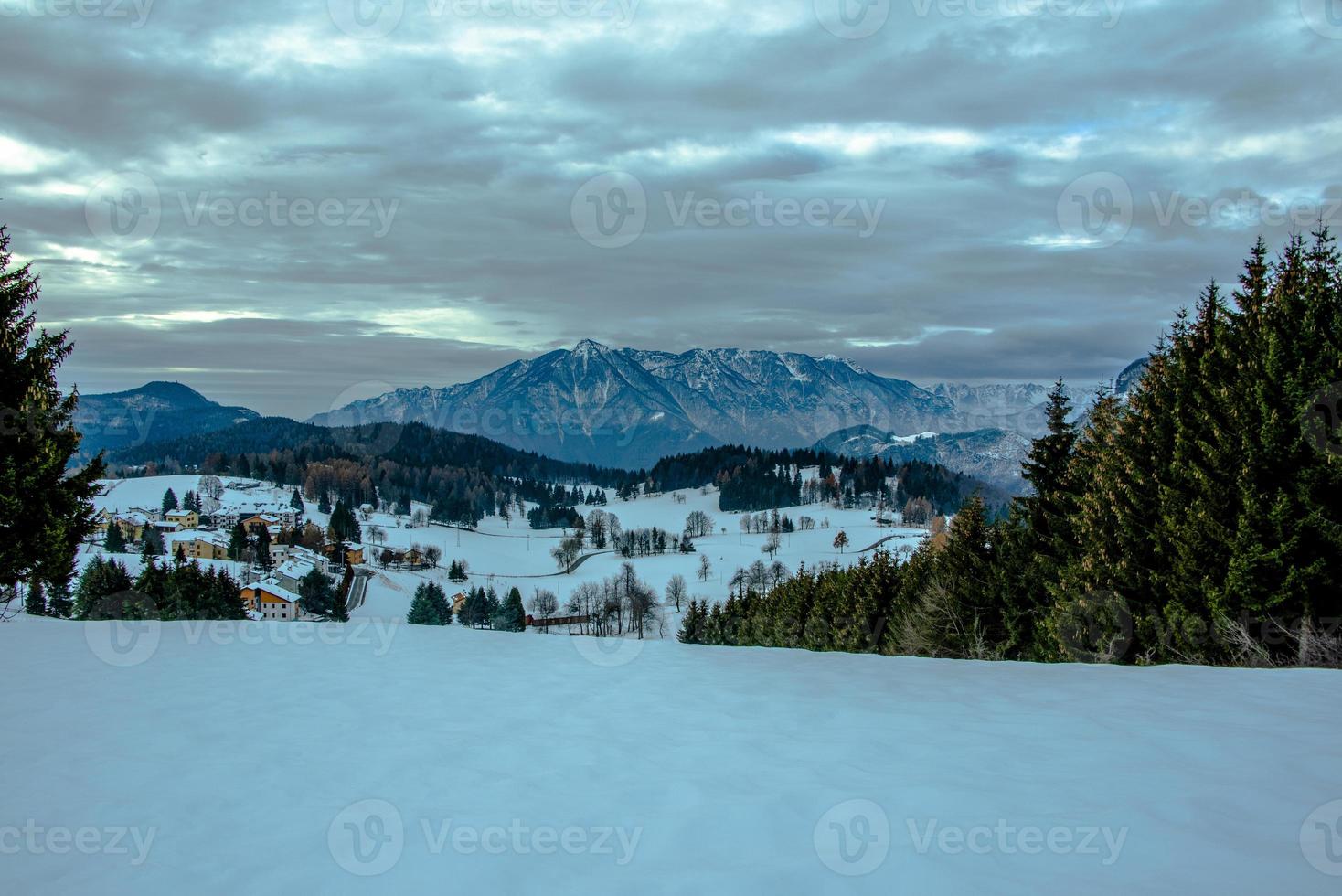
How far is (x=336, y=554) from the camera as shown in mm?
136750

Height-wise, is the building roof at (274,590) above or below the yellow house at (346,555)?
above

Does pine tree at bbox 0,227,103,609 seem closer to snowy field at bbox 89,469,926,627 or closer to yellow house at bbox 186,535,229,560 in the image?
snowy field at bbox 89,469,926,627

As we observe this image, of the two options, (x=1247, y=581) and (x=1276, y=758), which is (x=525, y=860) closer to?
(x=1276, y=758)

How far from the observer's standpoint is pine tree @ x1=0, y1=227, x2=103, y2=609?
17469mm

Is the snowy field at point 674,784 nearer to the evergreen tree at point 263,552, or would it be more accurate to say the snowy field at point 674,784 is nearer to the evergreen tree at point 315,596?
the evergreen tree at point 315,596

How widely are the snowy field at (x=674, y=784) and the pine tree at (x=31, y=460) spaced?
28.4ft

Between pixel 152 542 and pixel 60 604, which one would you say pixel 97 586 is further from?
pixel 152 542

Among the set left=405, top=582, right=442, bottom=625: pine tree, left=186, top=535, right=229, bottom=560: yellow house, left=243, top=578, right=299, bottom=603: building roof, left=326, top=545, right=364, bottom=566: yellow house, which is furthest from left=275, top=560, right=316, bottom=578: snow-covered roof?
left=405, top=582, right=442, bottom=625: pine tree

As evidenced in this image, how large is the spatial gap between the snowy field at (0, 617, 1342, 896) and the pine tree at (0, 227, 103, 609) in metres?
8.65

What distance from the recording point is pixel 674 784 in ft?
21.8

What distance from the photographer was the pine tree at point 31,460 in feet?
57.3

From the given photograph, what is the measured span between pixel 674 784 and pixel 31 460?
19133 millimetres

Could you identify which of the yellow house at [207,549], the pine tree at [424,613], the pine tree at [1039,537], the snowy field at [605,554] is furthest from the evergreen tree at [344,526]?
the pine tree at [1039,537]

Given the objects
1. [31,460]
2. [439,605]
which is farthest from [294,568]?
[31,460]
